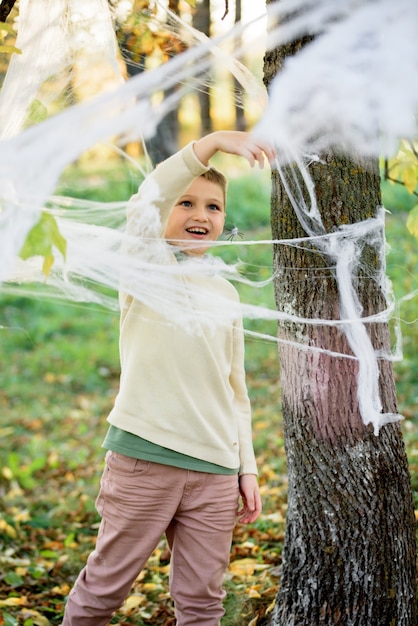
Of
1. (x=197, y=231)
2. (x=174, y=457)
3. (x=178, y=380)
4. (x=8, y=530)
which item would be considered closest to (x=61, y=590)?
(x=8, y=530)

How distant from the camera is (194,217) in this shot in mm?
2395

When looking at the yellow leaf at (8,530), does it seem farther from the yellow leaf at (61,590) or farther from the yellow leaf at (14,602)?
the yellow leaf at (14,602)

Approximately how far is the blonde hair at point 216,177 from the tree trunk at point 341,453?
0.58 ft

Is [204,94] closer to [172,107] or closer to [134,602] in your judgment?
[172,107]

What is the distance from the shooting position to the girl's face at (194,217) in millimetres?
2396

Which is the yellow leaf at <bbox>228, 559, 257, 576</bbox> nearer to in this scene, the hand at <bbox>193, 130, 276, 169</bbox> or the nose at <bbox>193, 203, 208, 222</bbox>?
the nose at <bbox>193, 203, 208, 222</bbox>

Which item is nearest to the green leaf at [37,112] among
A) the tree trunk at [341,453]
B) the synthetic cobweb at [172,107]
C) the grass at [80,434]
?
the synthetic cobweb at [172,107]

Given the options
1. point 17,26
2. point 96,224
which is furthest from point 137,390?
point 17,26

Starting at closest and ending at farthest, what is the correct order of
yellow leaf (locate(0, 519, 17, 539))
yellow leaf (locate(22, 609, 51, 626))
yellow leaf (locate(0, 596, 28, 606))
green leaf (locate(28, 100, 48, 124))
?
green leaf (locate(28, 100, 48, 124)) → yellow leaf (locate(22, 609, 51, 626)) → yellow leaf (locate(0, 596, 28, 606)) → yellow leaf (locate(0, 519, 17, 539))

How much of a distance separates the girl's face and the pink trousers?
76 centimetres

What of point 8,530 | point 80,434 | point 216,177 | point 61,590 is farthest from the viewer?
point 80,434

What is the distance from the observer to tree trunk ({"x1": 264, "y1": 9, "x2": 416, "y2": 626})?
2350 mm

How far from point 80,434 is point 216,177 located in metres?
4.12

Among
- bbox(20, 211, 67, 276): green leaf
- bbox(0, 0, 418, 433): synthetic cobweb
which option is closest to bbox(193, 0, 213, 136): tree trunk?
bbox(0, 0, 418, 433): synthetic cobweb
